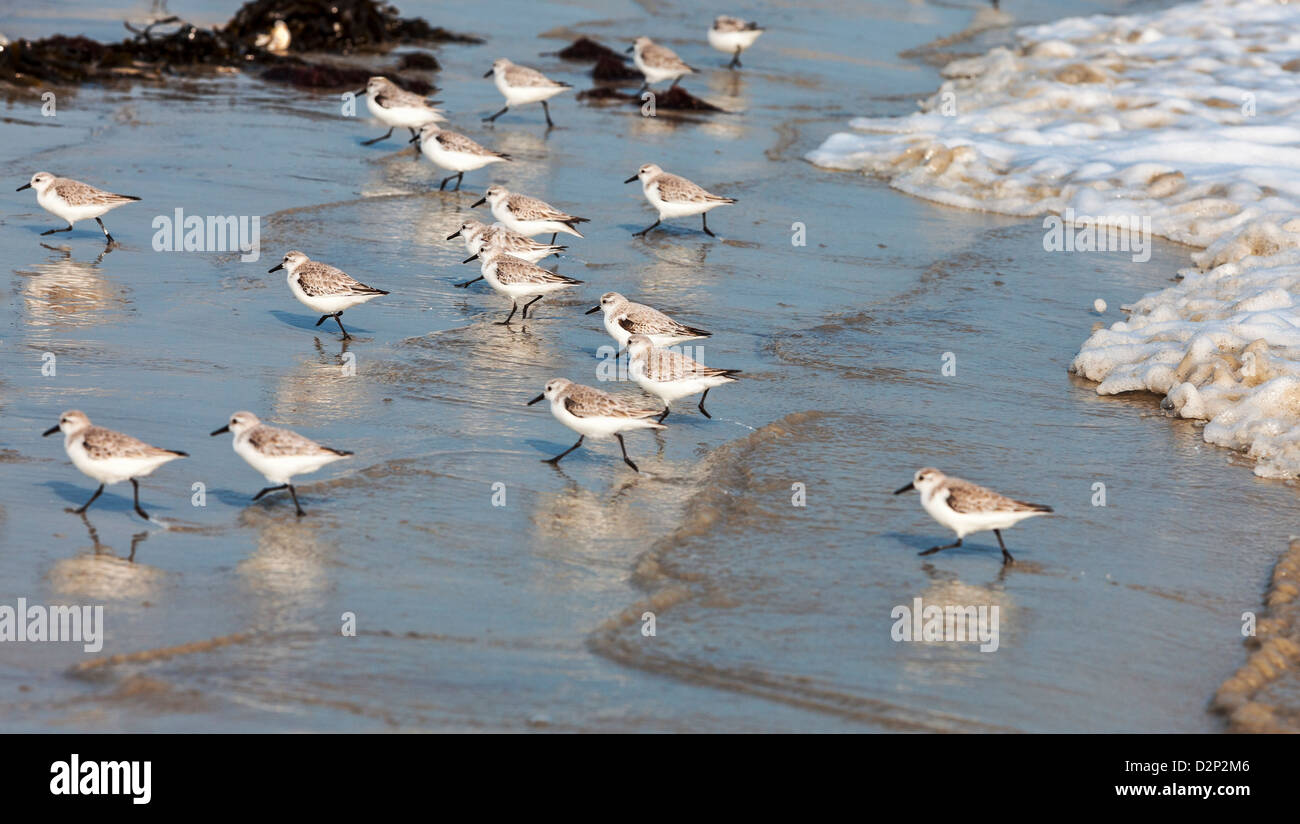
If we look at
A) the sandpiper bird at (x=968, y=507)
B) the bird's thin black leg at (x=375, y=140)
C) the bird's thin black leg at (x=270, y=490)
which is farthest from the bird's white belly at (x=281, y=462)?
the bird's thin black leg at (x=375, y=140)

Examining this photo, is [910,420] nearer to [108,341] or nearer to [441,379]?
[441,379]

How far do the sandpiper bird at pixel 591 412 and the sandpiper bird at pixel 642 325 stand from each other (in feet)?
5.12

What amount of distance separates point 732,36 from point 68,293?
1384 centimetres

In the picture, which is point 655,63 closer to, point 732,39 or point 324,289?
point 732,39

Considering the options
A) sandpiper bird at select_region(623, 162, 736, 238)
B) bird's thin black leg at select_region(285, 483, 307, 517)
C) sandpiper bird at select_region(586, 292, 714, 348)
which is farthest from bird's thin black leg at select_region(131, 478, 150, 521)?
sandpiper bird at select_region(623, 162, 736, 238)

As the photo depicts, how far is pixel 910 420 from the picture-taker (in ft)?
27.8

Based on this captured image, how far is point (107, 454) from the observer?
6332 mm

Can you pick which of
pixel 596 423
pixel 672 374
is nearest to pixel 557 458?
pixel 596 423

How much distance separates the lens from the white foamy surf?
9.30 m

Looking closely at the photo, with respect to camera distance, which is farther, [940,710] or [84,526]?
[84,526]

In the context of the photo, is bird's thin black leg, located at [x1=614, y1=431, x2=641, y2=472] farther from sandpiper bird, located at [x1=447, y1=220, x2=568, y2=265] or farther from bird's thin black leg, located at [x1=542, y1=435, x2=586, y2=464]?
sandpiper bird, located at [x1=447, y1=220, x2=568, y2=265]

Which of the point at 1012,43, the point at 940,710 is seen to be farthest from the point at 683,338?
the point at 1012,43

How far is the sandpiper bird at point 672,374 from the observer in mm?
8016

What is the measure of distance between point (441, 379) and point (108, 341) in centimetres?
213
